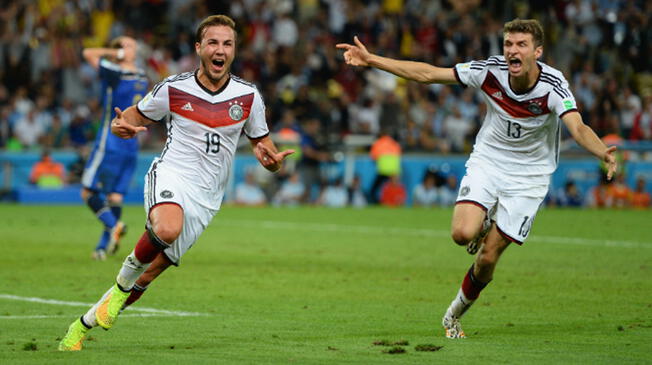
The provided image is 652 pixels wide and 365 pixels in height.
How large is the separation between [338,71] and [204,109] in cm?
2270

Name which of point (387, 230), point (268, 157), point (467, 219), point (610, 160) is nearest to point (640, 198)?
point (387, 230)

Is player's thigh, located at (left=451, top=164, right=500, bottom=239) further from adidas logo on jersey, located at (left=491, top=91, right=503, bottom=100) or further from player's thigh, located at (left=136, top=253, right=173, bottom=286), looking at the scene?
player's thigh, located at (left=136, top=253, right=173, bottom=286)

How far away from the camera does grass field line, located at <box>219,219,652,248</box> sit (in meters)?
18.6

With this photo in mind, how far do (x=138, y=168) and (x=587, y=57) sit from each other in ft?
39.5

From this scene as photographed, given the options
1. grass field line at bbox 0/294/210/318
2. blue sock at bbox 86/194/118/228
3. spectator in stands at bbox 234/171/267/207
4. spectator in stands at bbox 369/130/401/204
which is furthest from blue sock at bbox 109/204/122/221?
spectator in stands at bbox 369/130/401/204

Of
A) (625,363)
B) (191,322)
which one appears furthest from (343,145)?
(625,363)

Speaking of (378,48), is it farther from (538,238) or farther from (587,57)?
(538,238)

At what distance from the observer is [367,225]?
22344 millimetres

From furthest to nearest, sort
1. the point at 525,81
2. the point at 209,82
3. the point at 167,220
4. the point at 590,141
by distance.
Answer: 1. the point at 525,81
2. the point at 209,82
3. the point at 590,141
4. the point at 167,220

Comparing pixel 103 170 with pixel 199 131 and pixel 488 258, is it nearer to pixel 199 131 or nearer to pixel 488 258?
pixel 199 131

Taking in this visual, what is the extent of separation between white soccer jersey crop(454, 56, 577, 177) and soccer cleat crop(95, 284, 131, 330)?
10.5ft

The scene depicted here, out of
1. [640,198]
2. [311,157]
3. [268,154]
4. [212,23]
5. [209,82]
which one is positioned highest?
[212,23]

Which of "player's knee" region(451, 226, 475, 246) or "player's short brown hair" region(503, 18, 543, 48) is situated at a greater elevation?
"player's short brown hair" region(503, 18, 543, 48)

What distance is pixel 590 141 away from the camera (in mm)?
8734
